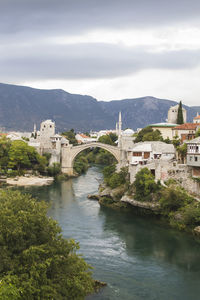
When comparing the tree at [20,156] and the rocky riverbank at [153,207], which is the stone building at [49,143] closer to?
the tree at [20,156]

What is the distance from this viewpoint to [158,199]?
28250mm

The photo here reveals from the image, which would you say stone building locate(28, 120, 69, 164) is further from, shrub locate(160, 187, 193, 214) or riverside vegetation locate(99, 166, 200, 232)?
shrub locate(160, 187, 193, 214)

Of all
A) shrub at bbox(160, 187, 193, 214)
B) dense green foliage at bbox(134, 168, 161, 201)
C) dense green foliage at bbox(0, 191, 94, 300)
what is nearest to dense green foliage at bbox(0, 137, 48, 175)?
dense green foliage at bbox(134, 168, 161, 201)

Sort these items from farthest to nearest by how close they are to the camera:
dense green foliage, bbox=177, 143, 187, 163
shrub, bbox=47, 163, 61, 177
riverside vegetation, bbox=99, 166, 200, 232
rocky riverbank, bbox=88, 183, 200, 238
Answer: shrub, bbox=47, 163, 61, 177
dense green foliage, bbox=177, 143, 187, 163
riverside vegetation, bbox=99, 166, 200, 232
rocky riverbank, bbox=88, 183, 200, 238

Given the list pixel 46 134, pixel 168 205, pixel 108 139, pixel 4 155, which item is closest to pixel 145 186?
pixel 168 205

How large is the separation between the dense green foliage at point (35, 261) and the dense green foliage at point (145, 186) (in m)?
15.1

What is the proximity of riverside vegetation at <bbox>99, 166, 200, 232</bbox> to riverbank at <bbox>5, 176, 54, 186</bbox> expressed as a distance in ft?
46.4

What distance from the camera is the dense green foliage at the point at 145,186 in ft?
A: 94.7

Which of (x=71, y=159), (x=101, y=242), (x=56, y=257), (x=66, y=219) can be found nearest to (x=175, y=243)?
(x=101, y=242)

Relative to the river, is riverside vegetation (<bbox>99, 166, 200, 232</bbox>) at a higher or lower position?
higher

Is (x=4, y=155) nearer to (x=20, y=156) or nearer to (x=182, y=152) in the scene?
(x=20, y=156)

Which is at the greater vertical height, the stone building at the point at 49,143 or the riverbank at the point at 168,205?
the stone building at the point at 49,143

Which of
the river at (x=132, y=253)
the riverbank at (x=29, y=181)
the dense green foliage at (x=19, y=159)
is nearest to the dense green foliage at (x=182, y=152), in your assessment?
the river at (x=132, y=253)

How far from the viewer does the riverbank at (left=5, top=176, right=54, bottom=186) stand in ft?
146
